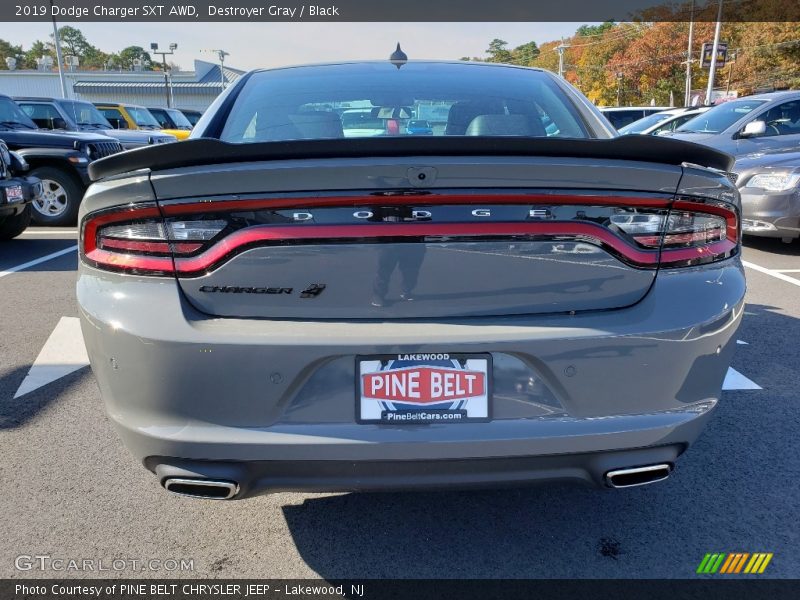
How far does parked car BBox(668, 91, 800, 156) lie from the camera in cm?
852

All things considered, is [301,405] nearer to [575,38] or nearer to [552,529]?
[552,529]

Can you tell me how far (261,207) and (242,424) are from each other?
58 cm

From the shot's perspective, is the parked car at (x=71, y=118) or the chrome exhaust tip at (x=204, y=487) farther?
the parked car at (x=71, y=118)

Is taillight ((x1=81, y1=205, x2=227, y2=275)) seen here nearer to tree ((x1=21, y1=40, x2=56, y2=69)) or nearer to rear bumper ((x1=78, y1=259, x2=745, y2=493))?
rear bumper ((x1=78, y1=259, x2=745, y2=493))

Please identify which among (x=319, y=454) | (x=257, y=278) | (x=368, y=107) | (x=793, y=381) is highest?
(x=368, y=107)

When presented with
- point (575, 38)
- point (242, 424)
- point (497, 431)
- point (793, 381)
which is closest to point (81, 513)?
point (242, 424)

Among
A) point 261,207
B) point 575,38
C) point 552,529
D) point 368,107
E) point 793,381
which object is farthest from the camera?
point 575,38

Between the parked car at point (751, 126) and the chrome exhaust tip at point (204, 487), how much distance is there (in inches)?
325

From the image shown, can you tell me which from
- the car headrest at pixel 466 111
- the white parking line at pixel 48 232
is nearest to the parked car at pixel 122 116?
the white parking line at pixel 48 232

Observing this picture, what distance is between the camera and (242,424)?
1798mm

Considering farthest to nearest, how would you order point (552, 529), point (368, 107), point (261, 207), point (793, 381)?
point (793, 381) → point (368, 107) → point (552, 529) → point (261, 207)

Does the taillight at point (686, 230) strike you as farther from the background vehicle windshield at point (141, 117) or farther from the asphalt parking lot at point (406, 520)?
the background vehicle windshield at point (141, 117)

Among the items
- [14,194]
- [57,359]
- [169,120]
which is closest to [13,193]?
[14,194]

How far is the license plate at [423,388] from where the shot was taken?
1.77 metres
